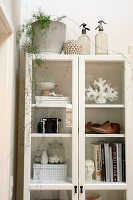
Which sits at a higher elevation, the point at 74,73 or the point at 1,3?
the point at 1,3

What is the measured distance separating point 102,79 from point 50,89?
399mm

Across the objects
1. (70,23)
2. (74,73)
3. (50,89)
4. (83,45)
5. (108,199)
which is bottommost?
(108,199)

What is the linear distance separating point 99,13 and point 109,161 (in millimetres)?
1270

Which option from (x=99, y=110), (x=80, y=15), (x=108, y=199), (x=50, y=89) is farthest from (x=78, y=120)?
(x=80, y=15)

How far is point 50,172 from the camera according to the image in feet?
5.80

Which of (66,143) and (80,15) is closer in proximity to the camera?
(66,143)

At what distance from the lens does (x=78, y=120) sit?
5.75 ft

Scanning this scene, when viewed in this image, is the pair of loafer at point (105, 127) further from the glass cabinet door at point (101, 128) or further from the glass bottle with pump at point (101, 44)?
the glass bottle with pump at point (101, 44)

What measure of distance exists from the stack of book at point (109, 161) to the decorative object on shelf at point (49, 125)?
297 millimetres

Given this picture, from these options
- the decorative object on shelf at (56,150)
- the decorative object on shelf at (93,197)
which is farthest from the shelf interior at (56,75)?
the decorative object on shelf at (93,197)

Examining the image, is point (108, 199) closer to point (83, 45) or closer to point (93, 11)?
point (83, 45)

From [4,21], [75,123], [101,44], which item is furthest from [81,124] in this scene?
[4,21]

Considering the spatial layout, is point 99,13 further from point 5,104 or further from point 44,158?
point 44,158

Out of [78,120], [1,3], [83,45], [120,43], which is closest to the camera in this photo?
[1,3]
